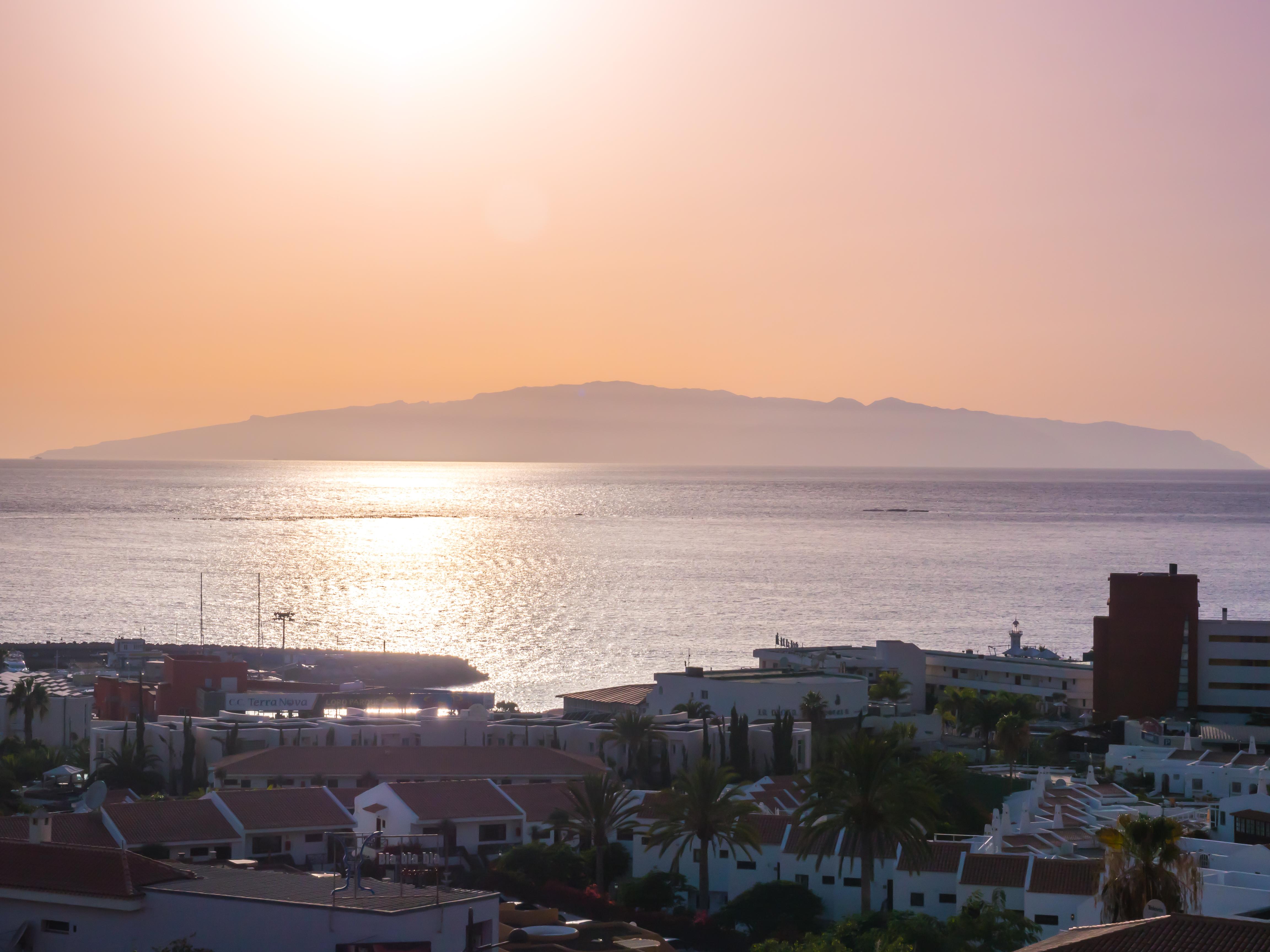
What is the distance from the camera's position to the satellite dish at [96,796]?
132ft

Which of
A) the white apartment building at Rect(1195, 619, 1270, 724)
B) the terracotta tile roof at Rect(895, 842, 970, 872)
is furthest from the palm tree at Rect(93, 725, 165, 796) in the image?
the white apartment building at Rect(1195, 619, 1270, 724)

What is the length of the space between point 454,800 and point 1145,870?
27.6 metres

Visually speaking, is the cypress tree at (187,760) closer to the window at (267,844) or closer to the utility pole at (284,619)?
the window at (267,844)

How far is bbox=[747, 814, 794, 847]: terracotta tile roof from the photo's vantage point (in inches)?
1702

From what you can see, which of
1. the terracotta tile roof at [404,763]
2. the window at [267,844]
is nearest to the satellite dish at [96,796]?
the window at [267,844]

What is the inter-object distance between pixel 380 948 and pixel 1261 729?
52.7 m

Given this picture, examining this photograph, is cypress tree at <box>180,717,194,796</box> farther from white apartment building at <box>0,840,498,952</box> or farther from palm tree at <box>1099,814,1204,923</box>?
palm tree at <box>1099,814,1204,923</box>

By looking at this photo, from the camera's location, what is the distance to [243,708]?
2650 inches

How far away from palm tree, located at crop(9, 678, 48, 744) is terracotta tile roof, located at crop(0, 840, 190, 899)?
3638 centimetres

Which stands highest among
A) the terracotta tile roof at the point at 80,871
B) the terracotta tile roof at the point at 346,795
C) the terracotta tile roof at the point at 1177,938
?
the terracotta tile roof at the point at 1177,938

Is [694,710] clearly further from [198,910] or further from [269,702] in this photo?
[198,910]

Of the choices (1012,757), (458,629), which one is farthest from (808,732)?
(458,629)

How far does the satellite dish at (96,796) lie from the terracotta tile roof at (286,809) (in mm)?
4195

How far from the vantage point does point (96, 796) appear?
40.4m
